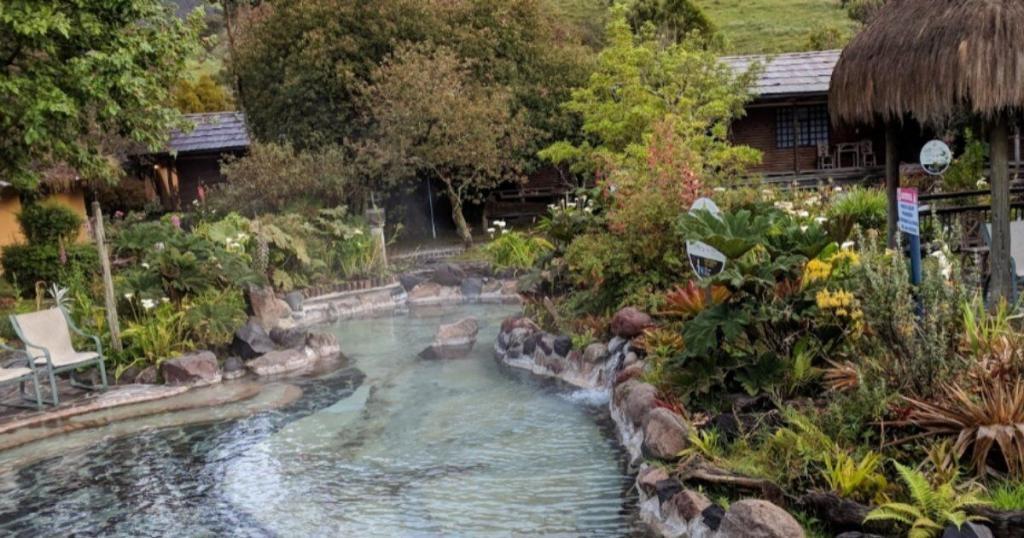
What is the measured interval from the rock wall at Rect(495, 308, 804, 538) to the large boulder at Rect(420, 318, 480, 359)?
60cm

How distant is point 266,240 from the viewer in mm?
16656

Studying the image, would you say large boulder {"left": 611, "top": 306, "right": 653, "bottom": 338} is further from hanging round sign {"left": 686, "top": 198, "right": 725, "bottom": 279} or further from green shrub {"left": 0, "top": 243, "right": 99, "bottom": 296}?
green shrub {"left": 0, "top": 243, "right": 99, "bottom": 296}

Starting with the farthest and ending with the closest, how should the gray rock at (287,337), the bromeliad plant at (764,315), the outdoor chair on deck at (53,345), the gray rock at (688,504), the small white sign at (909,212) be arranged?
the gray rock at (287,337)
the outdoor chair on deck at (53,345)
the bromeliad plant at (764,315)
the small white sign at (909,212)
the gray rock at (688,504)

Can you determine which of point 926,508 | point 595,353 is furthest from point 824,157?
point 926,508

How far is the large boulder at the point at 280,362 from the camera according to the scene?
12.4 m

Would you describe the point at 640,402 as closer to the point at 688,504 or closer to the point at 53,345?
the point at 688,504

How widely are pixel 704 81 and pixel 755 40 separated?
92.9 ft

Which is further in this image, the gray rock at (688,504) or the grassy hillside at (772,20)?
the grassy hillside at (772,20)

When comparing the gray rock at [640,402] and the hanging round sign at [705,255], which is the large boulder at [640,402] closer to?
the gray rock at [640,402]

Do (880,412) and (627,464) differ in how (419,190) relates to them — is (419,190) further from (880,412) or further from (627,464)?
(880,412)

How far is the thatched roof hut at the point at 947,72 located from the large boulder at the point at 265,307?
29.9ft

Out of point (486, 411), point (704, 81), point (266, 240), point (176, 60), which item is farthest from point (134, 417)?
point (704, 81)

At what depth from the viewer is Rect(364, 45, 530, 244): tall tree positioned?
20156mm

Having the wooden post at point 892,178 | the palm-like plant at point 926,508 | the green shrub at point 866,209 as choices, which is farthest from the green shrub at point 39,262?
the palm-like plant at point 926,508
